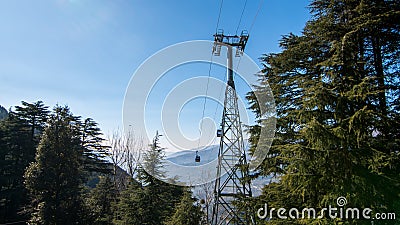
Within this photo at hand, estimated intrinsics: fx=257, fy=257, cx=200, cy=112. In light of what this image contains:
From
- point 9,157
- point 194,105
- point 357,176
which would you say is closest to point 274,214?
point 357,176

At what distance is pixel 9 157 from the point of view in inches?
737

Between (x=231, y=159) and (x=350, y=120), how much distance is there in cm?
419

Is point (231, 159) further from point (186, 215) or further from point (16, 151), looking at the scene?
point (16, 151)

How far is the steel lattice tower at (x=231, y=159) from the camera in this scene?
25.5ft

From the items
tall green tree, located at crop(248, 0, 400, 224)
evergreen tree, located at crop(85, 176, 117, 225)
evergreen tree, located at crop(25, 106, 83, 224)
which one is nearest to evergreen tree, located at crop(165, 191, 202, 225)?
tall green tree, located at crop(248, 0, 400, 224)

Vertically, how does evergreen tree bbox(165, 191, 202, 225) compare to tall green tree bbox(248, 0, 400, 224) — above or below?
below

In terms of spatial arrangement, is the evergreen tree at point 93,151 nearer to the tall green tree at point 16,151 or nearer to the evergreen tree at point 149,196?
the tall green tree at point 16,151

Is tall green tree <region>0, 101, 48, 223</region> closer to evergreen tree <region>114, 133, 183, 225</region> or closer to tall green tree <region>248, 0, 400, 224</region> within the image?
evergreen tree <region>114, 133, 183, 225</region>

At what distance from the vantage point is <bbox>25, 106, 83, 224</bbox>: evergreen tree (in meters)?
12.3

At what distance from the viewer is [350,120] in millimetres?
4477

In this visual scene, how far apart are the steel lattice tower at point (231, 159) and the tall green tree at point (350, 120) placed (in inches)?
54.6

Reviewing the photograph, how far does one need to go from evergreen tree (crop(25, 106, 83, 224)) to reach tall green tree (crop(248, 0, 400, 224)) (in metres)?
10.7

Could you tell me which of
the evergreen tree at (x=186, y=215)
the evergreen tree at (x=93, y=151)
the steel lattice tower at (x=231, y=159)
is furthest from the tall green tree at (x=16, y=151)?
the steel lattice tower at (x=231, y=159)

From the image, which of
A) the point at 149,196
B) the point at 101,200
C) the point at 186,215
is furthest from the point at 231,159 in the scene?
the point at 101,200
